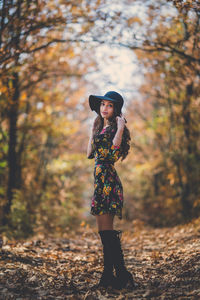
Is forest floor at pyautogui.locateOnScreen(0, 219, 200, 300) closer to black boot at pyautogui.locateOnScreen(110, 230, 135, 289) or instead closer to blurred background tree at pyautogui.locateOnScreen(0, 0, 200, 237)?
black boot at pyautogui.locateOnScreen(110, 230, 135, 289)

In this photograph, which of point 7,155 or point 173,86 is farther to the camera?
point 173,86

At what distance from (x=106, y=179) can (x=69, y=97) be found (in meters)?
9.53

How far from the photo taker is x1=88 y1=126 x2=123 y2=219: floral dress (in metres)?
3.20

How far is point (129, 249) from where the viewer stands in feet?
19.2

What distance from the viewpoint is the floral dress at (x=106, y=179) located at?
126 inches

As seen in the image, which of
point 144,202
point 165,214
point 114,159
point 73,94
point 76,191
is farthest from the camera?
point 144,202

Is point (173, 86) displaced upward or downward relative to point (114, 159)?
upward

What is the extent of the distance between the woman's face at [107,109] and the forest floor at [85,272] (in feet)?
6.46

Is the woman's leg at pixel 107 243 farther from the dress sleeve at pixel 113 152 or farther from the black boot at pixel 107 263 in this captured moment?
the dress sleeve at pixel 113 152

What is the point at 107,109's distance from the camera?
355 cm

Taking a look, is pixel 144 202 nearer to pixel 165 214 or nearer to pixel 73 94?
pixel 165 214

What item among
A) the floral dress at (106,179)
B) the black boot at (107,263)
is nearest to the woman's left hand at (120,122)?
the floral dress at (106,179)

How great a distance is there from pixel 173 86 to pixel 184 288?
256 inches

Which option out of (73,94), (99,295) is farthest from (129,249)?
(73,94)
